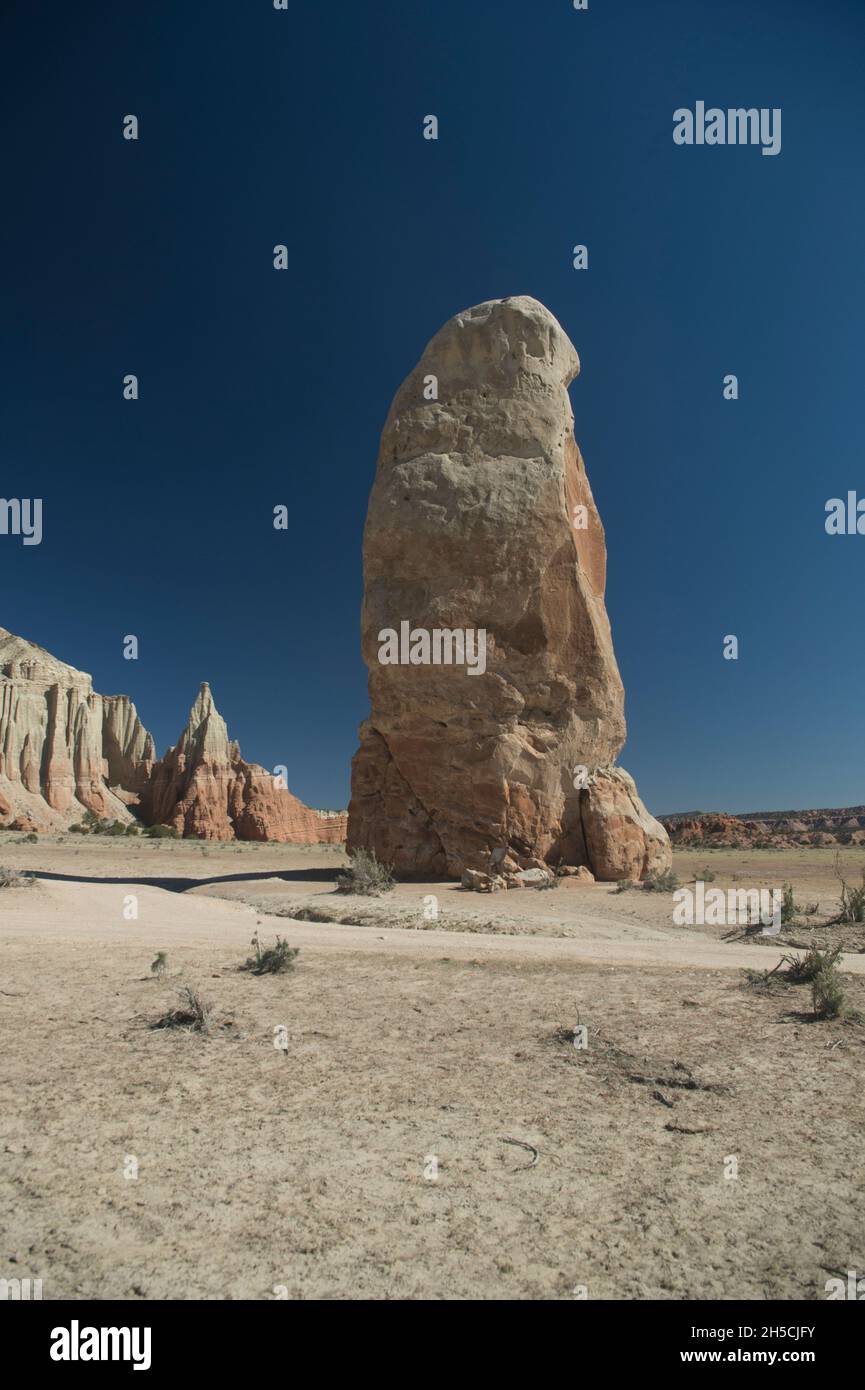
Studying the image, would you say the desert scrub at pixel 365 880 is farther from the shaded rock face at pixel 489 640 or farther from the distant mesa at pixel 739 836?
the distant mesa at pixel 739 836

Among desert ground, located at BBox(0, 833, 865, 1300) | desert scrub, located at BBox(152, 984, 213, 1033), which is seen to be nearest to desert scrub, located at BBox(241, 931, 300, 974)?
desert ground, located at BBox(0, 833, 865, 1300)

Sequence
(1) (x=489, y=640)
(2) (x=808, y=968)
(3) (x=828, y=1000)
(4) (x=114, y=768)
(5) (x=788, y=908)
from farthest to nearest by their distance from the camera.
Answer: (4) (x=114, y=768) < (1) (x=489, y=640) < (5) (x=788, y=908) < (2) (x=808, y=968) < (3) (x=828, y=1000)

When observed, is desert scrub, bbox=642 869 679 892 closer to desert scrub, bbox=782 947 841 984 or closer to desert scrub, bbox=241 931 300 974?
desert scrub, bbox=782 947 841 984

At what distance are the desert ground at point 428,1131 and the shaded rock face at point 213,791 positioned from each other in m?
51.6

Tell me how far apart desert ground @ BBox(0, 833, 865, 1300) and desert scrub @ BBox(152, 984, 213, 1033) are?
12 cm

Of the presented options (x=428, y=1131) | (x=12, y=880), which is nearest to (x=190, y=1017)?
(x=428, y=1131)

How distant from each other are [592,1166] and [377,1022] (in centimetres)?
243

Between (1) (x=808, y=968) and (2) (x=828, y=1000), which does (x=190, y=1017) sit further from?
(1) (x=808, y=968)

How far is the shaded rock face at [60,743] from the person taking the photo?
5259cm

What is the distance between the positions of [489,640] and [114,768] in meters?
56.9

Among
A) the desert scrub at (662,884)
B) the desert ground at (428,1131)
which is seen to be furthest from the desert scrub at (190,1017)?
the desert scrub at (662,884)

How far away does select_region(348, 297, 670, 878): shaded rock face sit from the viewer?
54.5 feet

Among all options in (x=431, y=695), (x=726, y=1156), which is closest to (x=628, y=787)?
(x=431, y=695)

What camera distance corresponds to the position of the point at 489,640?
55.7 ft
